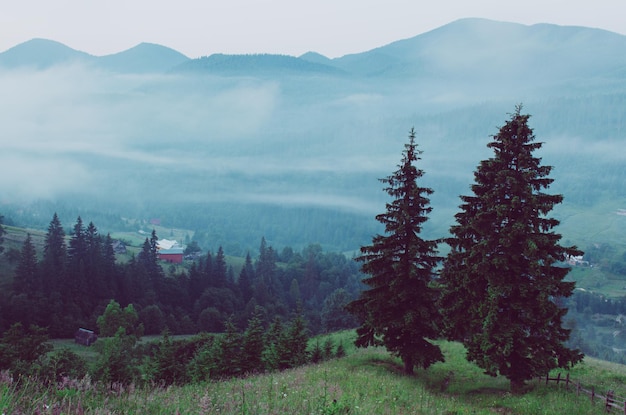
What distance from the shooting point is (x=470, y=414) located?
1603cm

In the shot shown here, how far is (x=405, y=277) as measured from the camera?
87.9 ft

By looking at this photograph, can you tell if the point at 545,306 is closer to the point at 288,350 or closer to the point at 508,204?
the point at 508,204

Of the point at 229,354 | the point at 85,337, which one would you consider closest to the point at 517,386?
the point at 229,354

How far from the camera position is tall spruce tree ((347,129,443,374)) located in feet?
86.4

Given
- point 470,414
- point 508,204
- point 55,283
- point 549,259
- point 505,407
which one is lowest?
point 55,283

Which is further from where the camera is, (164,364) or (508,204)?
(164,364)

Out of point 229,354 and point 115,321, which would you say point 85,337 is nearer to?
point 115,321

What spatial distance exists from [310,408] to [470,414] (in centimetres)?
875

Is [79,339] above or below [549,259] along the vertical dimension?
below

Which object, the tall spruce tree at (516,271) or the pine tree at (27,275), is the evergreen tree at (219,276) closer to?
the pine tree at (27,275)

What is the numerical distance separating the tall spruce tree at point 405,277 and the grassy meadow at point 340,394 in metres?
1.83

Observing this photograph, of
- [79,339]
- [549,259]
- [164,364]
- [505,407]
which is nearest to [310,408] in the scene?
[505,407]

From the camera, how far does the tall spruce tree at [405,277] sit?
26.3m

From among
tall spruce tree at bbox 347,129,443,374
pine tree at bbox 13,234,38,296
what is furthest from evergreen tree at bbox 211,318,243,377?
pine tree at bbox 13,234,38,296
